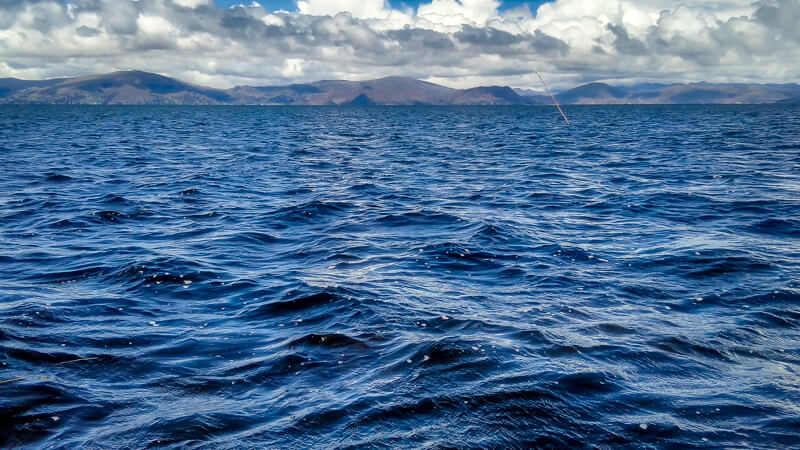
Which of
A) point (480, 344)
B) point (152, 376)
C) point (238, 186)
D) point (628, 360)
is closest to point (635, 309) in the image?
point (628, 360)

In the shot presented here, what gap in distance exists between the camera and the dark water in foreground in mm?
6836

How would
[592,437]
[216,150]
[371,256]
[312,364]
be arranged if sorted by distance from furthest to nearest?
[216,150]
[371,256]
[312,364]
[592,437]

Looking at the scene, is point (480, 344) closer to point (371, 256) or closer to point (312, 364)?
point (312, 364)

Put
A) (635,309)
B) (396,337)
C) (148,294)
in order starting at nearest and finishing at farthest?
1. (396,337)
2. (635,309)
3. (148,294)

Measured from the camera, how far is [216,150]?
157ft

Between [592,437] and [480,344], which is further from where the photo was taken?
[480,344]

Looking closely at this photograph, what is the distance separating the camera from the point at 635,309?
35.4 ft

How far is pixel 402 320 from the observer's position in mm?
10281

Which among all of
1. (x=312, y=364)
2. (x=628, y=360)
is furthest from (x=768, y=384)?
(x=312, y=364)

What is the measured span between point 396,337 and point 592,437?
386 cm

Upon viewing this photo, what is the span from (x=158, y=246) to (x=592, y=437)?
1304 cm

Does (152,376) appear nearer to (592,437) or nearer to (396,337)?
(396,337)

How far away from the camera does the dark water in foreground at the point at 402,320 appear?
6836 millimetres

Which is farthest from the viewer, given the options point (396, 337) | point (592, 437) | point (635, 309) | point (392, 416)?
point (635, 309)
